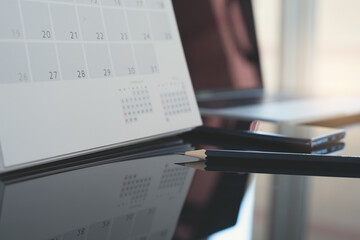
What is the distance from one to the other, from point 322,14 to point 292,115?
4.91 feet

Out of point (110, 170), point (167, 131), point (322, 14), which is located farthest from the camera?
point (322, 14)

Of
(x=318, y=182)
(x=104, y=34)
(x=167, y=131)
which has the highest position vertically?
(x=104, y=34)

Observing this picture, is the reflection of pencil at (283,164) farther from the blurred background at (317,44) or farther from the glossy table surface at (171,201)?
the blurred background at (317,44)

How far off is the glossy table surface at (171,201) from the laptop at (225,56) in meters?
0.61

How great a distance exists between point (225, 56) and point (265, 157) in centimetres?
95

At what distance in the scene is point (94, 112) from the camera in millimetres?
655

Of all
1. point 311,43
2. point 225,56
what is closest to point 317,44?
point 311,43

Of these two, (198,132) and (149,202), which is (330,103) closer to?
(198,132)

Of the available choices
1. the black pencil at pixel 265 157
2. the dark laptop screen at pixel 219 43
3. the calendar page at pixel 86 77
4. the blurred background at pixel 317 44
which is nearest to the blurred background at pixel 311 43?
the blurred background at pixel 317 44

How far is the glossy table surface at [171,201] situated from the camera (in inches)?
15.8

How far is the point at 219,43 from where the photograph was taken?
153 cm

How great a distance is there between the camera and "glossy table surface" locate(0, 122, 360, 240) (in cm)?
40

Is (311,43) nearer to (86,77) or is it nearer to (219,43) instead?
(219,43)

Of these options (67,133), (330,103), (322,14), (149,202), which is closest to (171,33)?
(67,133)
